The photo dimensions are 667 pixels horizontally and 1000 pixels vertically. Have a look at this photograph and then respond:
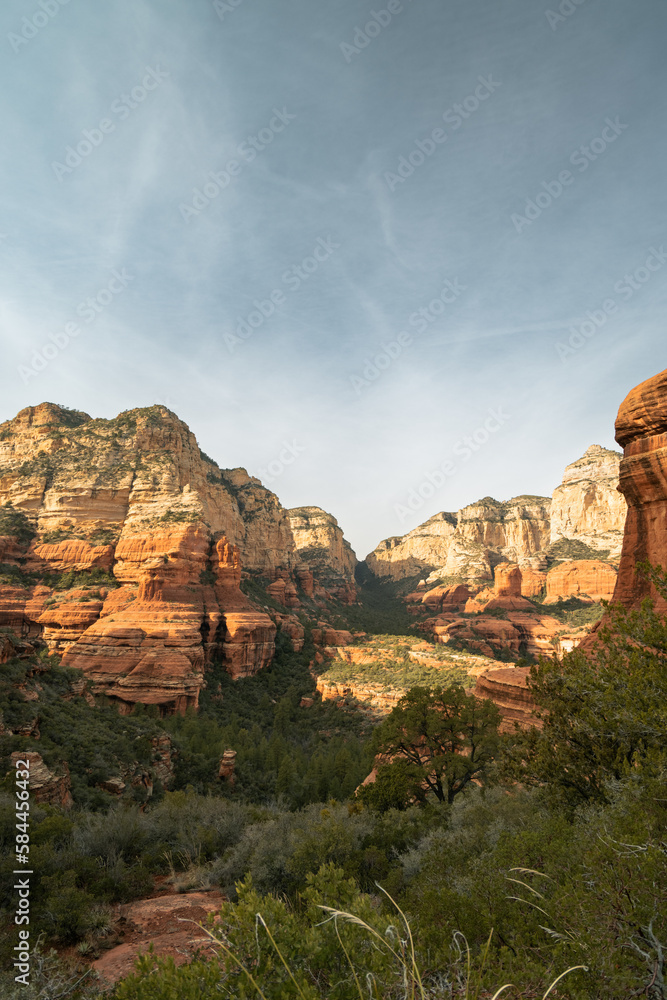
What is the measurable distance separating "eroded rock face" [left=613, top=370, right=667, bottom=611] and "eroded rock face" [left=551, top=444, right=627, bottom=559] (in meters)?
80.8

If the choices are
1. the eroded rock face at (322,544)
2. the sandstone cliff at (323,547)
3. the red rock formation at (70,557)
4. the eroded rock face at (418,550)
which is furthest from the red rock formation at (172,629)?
the eroded rock face at (418,550)

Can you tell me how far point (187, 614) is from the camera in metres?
42.9

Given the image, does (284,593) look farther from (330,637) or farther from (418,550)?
(418,550)

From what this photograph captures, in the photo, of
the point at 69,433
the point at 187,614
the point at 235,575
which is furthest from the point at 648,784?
the point at 69,433

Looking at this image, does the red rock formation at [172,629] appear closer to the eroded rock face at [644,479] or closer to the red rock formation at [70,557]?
the red rock formation at [70,557]

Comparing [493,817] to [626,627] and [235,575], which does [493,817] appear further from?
[235,575]

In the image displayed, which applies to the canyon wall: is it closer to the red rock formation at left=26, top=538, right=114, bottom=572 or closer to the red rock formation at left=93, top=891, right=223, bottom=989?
the red rock formation at left=26, top=538, right=114, bottom=572

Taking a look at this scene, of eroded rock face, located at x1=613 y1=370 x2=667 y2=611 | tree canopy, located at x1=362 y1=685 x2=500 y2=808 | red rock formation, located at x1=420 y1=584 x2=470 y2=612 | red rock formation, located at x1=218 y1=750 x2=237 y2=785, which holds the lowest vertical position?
red rock formation, located at x1=218 y1=750 x2=237 y2=785

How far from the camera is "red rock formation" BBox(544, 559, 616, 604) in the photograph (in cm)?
7812

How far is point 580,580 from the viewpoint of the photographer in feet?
267

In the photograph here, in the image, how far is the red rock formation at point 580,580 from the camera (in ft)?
256

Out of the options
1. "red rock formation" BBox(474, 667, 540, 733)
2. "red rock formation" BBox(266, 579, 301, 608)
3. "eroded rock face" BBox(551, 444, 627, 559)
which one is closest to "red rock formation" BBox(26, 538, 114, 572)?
"red rock formation" BBox(266, 579, 301, 608)

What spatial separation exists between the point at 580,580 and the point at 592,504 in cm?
2801

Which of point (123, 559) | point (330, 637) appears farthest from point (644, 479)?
point (330, 637)
